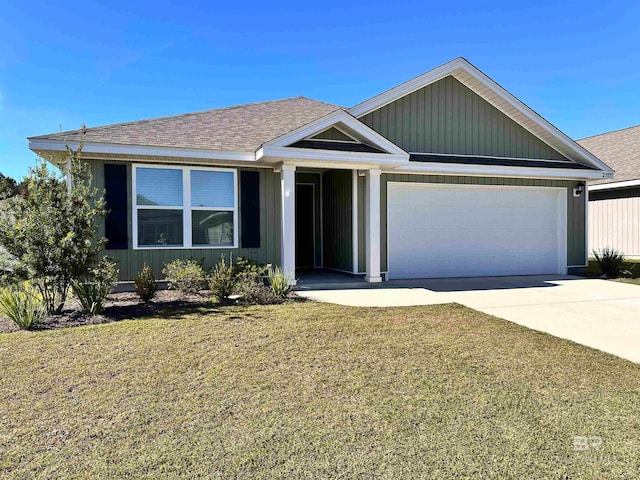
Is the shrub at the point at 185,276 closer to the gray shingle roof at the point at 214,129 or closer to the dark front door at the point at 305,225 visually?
the gray shingle roof at the point at 214,129

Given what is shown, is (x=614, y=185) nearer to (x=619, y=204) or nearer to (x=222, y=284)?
(x=619, y=204)

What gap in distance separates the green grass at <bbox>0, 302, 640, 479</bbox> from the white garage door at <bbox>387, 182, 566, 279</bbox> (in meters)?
5.53

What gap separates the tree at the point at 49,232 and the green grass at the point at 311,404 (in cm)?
130

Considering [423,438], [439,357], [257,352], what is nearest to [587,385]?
[439,357]

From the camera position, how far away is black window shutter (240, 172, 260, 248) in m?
9.63

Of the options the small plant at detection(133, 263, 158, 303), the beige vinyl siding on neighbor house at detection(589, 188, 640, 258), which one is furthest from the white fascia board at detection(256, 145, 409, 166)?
the beige vinyl siding on neighbor house at detection(589, 188, 640, 258)

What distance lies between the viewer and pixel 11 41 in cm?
1348

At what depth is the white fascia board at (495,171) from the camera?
34.6 feet

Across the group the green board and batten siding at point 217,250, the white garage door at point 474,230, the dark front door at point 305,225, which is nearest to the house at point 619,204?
the white garage door at point 474,230

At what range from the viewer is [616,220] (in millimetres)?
16641

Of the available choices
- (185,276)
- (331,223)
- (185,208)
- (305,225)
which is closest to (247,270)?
(185,276)

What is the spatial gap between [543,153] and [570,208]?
1.89 metres

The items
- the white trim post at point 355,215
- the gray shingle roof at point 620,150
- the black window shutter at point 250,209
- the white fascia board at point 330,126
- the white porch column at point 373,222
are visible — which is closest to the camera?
the white fascia board at point 330,126

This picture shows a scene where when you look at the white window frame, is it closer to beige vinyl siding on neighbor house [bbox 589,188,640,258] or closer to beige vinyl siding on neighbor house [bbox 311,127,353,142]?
beige vinyl siding on neighbor house [bbox 311,127,353,142]
